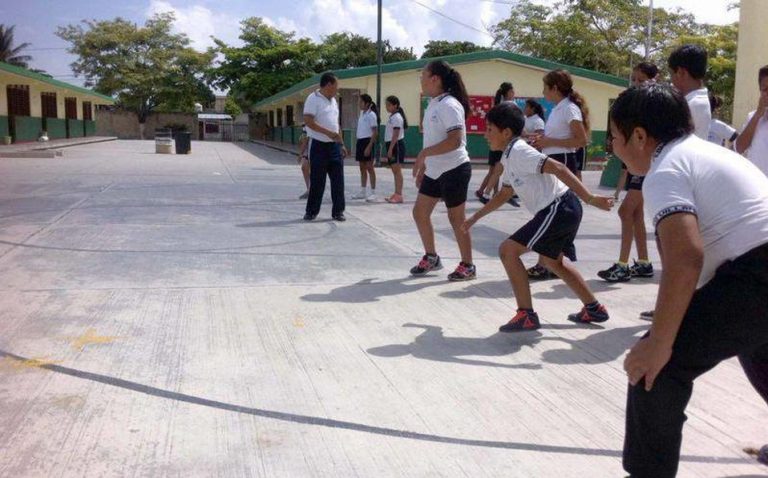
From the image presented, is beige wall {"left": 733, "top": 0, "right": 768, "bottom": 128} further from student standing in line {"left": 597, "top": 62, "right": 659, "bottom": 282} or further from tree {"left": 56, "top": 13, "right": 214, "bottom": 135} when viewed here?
tree {"left": 56, "top": 13, "right": 214, "bottom": 135}

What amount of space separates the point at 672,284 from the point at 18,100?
120 feet

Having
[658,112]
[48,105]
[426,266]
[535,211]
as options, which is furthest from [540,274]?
[48,105]

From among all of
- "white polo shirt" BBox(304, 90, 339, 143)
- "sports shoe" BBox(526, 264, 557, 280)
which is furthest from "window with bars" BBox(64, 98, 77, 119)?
"sports shoe" BBox(526, 264, 557, 280)

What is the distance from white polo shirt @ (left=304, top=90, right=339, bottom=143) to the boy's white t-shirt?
15.2ft

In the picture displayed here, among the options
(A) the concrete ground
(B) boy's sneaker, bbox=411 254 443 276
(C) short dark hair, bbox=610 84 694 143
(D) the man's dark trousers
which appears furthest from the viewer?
(D) the man's dark trousers

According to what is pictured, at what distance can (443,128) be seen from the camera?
20.1 feet

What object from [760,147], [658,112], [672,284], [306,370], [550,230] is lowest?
[306,370]

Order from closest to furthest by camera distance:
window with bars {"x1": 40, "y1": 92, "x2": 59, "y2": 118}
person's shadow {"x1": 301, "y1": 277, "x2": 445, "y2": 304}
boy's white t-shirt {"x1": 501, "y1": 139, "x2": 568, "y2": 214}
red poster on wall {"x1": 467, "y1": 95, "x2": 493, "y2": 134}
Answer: boy's white t-shirt {"x1": 501, "y1": 139, "x2": 568, "y2": 214}, person's shadow {"x1": 301, "y1": 277, "x2": 445, "y2": 304}, red poster on wall {"x1": 467, "y1": 95, "x2": 493, "y2": 134}, window with bars {"x1": 40, "y1": 92, "x2": 59, "y2": 118}

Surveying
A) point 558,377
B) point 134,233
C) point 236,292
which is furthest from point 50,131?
point 558,377

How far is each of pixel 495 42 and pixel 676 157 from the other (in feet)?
150

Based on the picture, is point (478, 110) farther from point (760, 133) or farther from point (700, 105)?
point (760, 133)

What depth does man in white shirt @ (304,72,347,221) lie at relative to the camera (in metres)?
9.15

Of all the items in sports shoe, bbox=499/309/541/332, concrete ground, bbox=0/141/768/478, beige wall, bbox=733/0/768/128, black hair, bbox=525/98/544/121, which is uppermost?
beige wall, bbox=733/0/768/128

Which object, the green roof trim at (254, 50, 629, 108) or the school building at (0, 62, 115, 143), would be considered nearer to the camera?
the green roof trim at (254, 50, 629, 108)
